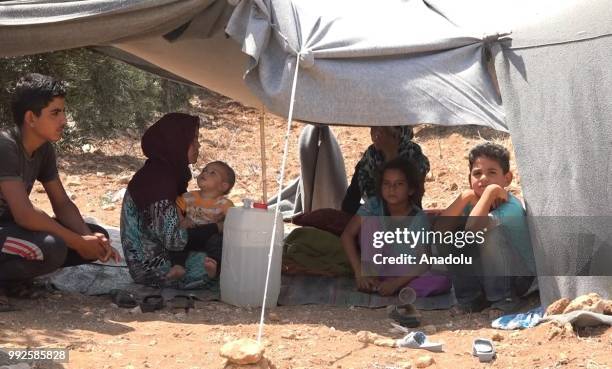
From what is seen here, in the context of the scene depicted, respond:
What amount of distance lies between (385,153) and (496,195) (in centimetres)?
151

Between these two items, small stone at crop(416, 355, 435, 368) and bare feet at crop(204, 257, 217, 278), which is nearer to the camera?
small stone at crop(416, 355, 435, 368)

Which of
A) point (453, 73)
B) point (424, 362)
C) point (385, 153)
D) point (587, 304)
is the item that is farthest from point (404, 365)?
point (385, 153)

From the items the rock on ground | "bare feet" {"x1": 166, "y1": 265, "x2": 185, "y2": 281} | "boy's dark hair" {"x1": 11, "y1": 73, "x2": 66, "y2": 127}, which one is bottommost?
the rock on ground

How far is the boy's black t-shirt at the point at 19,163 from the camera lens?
434cm

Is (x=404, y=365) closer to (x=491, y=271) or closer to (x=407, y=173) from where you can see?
(x=491, y=271)

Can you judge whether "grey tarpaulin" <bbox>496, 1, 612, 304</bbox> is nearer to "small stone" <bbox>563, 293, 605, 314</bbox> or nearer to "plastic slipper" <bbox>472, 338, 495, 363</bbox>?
"small stone" <bbox>563, 293, 605, 314</bbox>

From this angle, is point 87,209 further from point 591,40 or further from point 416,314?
point 591,40

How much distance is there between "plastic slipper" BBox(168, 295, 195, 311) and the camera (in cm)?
466

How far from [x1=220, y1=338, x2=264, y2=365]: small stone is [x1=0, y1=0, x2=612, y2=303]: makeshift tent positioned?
1.29 meters

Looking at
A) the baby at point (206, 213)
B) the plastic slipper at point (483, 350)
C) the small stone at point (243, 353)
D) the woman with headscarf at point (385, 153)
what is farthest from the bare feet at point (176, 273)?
the plastic slipper at point (483, 350)

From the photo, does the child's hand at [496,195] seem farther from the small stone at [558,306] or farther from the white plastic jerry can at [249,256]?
the white plastic jerry can at [249,256]

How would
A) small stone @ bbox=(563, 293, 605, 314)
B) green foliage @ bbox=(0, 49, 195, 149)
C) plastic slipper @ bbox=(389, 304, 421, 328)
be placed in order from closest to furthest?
1. small stone @ bbox=(563, 293, 605, 314)
2. plastic slipper @ bbox=(389, 304, 421, 328)
3. green foliage @ bbox=(0, 49, 195, 149)

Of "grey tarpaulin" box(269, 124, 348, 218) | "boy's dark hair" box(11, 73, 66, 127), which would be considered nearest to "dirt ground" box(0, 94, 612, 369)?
"boy's dark hair" box(11, 73, 66, 127)

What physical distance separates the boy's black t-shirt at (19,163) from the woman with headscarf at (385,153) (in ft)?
6.56
